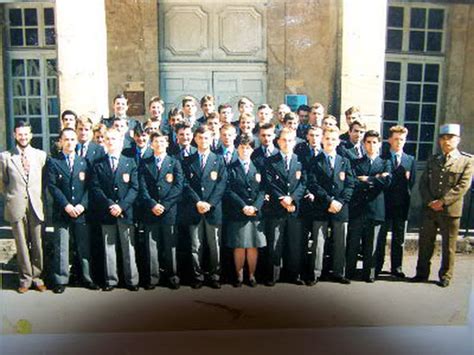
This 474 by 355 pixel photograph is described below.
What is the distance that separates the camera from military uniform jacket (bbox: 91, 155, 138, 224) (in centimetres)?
443

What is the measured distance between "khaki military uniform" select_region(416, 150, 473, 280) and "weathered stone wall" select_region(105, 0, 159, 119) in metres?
2.72

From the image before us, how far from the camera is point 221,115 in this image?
4719 mm

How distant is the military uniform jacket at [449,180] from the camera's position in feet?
15.0

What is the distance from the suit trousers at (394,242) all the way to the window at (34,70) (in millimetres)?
3185

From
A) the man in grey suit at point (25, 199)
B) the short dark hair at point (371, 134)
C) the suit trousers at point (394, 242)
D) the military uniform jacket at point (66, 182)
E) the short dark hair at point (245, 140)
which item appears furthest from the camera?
the suit trousers at point (394, 242)

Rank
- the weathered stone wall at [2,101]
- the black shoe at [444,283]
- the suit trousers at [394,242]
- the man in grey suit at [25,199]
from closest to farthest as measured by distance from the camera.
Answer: the weathered stone wall at [2,101] → the man in grey suit at [25,199] → the black shoe at [444,283] → the suit trousers at [394,242]

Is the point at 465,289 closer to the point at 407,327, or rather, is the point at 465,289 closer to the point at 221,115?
the point at 407,327

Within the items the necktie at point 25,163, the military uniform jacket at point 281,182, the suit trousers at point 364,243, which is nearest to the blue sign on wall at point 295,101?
the military uniform jacket at point 281,182

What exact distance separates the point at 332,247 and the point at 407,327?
0.95 metres

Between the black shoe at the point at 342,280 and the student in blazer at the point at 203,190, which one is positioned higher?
the student in blazer at the point at 203,190

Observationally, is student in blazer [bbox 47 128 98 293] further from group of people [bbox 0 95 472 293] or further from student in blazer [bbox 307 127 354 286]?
student in blazer [bbox 307 127 354 286]

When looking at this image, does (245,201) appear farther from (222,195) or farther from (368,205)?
(368,205)

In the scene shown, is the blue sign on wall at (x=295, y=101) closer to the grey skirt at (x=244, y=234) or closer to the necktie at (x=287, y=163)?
the necktie at (x=287, y=163)

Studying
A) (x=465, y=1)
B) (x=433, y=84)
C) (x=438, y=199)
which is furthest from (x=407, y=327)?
(x=465, y=1)
